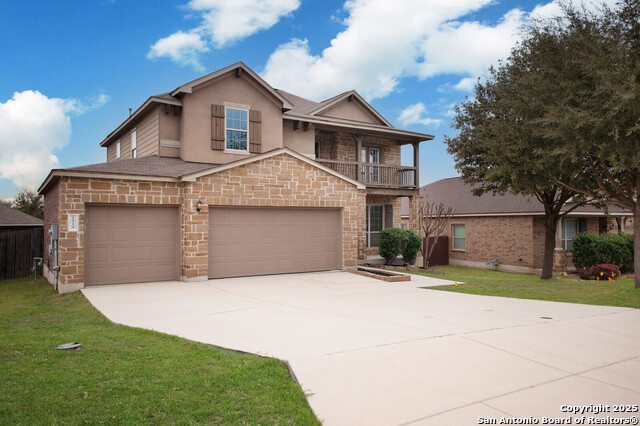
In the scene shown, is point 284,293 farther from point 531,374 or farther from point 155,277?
point 531,374

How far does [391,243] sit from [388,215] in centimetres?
321

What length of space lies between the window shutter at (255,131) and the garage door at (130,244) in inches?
188

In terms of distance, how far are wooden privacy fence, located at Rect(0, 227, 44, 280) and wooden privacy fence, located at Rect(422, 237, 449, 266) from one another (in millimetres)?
19084

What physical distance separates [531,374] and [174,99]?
48.4 ft

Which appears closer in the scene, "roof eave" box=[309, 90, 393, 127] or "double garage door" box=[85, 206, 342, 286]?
"double garage door" box=[85, 206, 342, 286]

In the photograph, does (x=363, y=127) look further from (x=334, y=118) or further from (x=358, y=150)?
(x=334, y=118)

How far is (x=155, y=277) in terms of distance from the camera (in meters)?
13.2

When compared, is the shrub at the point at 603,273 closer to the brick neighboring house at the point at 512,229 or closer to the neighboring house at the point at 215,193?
Result: the brick neighboring house at the point at 512,229

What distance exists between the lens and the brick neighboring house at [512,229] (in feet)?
73.7

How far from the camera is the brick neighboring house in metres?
22.5

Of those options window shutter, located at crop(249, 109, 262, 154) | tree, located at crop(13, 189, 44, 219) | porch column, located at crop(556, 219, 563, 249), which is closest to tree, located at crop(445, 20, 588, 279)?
porch column, located at crop(556, 219, 563, 249)

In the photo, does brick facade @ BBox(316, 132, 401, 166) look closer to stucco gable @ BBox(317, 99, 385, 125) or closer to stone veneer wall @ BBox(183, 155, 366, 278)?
stucco gable @ BBox(317, 99, 385, 125)

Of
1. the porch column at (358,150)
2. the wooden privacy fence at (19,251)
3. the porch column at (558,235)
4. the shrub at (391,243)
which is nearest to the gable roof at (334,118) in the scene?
the porch column at (358,150)

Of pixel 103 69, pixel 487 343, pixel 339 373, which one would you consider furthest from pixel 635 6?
pixel 103 69
